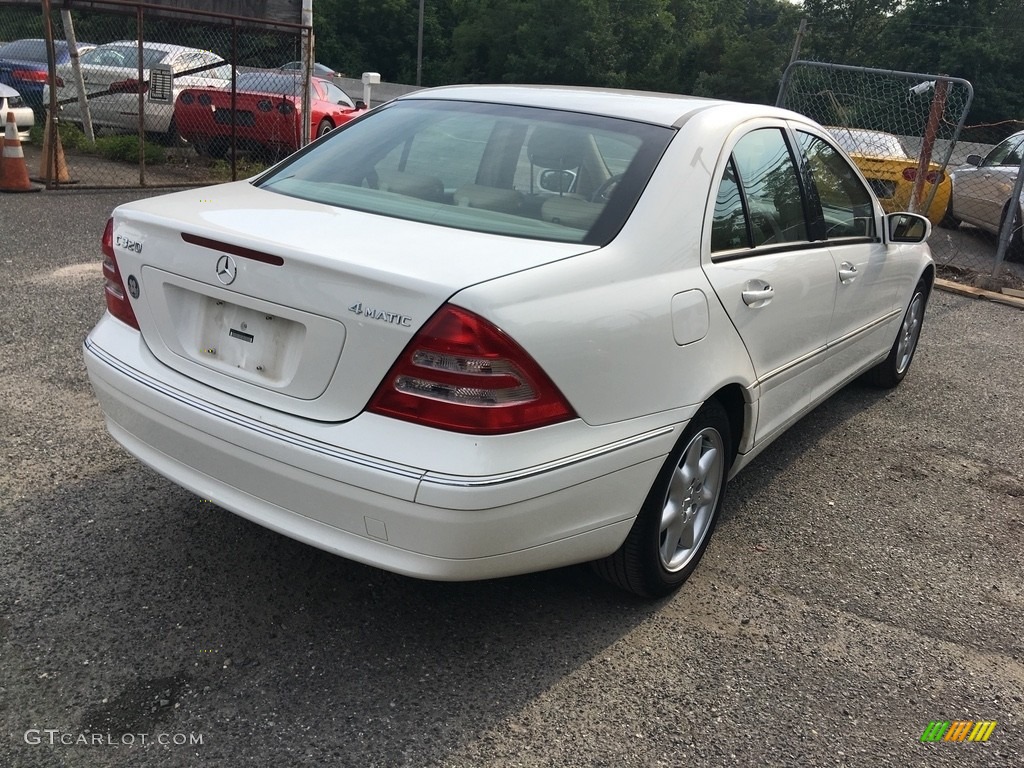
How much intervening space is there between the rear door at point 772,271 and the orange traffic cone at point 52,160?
8375 mm

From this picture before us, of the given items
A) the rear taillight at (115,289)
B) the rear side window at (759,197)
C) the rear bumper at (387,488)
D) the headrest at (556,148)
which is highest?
→ the headrest at (556,148)

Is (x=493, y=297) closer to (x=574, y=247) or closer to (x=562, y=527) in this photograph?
(x=574, y=247)

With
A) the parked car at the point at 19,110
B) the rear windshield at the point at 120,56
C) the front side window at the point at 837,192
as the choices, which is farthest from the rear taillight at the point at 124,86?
the front side window at the point at 837,192

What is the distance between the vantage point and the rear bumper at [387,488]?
2271 millimetres

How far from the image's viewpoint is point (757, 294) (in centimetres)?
318

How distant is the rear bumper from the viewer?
7.45 feet

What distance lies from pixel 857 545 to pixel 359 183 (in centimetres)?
239

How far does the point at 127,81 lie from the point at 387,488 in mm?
12607

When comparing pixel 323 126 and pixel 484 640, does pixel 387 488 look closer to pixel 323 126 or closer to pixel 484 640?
pixel 484 640

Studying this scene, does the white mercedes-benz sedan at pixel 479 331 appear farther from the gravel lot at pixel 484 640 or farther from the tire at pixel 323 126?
the tire at pixel 323 126

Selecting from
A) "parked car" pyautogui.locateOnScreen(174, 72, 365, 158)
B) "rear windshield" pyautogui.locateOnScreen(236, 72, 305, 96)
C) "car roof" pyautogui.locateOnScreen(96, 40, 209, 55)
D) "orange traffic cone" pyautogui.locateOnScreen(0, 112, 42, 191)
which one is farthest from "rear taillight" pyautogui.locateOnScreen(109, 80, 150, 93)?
"orange traffic cone" pyautogui.locateOnScreen(0, 112, 42, 191)

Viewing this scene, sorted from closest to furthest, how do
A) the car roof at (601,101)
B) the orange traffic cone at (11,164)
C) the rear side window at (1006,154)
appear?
1. the car roof at (601,101)
2. the orange traffic cone at (11,164)
3. the rear side window at (1006,154)

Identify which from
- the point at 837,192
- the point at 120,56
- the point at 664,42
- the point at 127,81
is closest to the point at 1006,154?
the point at 837,192

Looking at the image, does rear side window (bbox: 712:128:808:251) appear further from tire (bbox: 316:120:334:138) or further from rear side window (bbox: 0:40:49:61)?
rear side window (bbox: 0:40:49:61)
